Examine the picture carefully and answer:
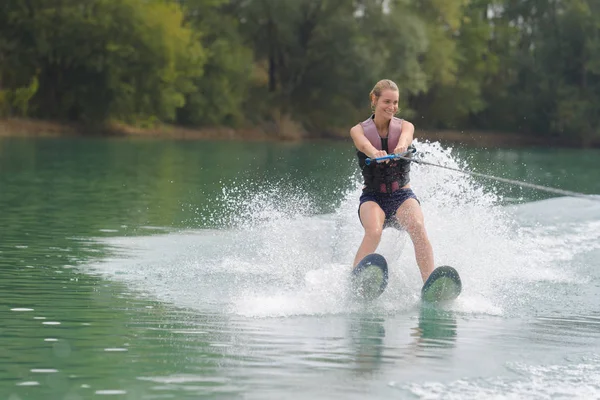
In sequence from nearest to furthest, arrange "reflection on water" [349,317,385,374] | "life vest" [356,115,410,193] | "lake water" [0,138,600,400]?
"lake water" [0,138,600,400] → "reflection on water" [349,317,385,374] → "life vest" [356,115,410,193]

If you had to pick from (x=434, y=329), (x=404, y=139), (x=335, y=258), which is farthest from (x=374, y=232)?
(x=335, y=258)

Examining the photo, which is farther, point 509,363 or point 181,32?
point 181,32

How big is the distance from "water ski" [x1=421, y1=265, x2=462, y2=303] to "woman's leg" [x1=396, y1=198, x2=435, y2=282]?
0.76 ft

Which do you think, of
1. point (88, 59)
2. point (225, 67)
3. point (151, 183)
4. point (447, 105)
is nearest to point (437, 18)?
point (447, 105)

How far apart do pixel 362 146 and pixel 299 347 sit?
236cm

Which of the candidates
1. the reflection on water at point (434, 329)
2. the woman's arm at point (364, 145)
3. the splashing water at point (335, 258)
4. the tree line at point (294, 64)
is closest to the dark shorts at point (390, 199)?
the woman's arm at point (364, 145)

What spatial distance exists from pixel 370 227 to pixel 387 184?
0.39m

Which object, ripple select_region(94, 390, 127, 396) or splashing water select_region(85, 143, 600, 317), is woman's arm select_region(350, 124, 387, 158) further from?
ripple select_region(94, 390, 127, 396)

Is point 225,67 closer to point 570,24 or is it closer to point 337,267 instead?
point 570,24

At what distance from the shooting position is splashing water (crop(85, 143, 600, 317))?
31.3ft

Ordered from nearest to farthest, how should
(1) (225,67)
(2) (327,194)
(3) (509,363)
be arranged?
(3) (509,363) → (2) (327,194) → (1) (225,67)

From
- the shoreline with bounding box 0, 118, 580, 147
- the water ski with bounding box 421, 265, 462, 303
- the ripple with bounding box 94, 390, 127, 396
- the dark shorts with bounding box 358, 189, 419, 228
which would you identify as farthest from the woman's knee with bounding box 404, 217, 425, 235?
the shoreline with bounding box 0, 118, 580, 147

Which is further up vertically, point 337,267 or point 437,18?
point 437,18

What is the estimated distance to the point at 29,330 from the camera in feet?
26.8
